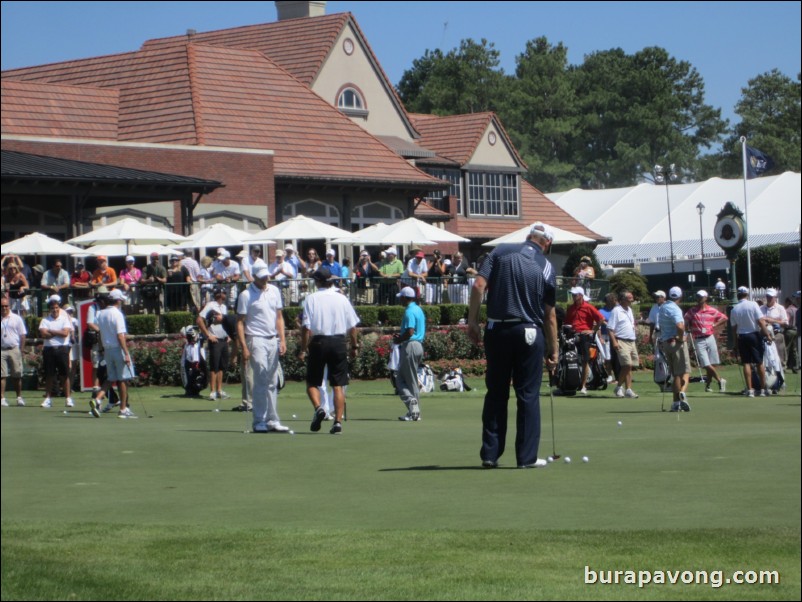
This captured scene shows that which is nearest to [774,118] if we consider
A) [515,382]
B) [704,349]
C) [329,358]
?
[515,382]

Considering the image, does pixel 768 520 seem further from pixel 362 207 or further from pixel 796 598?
pixel 362 207

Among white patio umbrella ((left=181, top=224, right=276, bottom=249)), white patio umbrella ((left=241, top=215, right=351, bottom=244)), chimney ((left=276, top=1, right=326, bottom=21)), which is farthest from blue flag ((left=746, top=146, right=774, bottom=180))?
chimney ((left=276, top=1, right=326, bottom=21))

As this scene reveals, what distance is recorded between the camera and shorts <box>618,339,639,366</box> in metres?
21.7

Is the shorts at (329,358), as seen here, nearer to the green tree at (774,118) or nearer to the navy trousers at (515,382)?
the navy trousers at (515,382)

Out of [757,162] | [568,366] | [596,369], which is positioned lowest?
[596,369]

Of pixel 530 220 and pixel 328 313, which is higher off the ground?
pixel 530 220

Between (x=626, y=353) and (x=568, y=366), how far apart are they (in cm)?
103

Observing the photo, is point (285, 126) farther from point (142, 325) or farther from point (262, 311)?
point (262, 311)

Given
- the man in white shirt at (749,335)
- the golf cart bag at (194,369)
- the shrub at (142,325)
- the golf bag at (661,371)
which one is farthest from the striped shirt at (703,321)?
the shrub at (142,325)

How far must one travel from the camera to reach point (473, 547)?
5.65m

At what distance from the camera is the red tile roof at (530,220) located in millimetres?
47375

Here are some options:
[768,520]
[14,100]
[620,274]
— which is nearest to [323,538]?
[768,520]

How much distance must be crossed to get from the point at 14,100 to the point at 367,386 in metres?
22.6

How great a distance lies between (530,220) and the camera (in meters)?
50.2
